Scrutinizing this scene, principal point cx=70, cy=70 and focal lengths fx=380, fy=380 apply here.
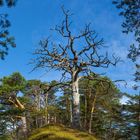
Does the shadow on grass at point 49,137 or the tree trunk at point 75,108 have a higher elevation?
the tree trunk at point 75,108

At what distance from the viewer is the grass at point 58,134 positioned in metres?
15.1

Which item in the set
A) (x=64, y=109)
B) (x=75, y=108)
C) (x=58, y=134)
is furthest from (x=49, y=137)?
(x=64, y=109)

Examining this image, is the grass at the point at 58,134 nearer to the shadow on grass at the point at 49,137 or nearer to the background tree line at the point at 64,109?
the shadow on grass at the point at 49,137

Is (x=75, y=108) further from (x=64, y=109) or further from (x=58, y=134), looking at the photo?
(x=64, y=109)

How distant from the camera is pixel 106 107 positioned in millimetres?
51312

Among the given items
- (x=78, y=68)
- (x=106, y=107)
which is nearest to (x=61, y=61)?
(x=78, y=68)

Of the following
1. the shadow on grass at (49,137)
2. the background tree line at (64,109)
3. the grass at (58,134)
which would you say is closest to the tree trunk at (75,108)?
the grass at (58,134)

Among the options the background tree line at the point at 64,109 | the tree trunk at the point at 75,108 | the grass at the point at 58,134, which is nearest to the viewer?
the grass at the point at 58,134

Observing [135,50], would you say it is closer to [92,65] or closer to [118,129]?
[92,65]

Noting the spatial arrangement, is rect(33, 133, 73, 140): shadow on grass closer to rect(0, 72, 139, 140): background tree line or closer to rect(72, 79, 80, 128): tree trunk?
rect(72, 79, 80, 128): tree trunk

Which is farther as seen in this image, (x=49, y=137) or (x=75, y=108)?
(x=75, y=108)

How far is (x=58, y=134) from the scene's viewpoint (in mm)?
15273

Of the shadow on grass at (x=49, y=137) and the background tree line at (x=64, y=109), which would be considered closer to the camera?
the shadow on grass at (x=49, y=137)

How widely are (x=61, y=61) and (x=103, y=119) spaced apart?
33.0 metres
